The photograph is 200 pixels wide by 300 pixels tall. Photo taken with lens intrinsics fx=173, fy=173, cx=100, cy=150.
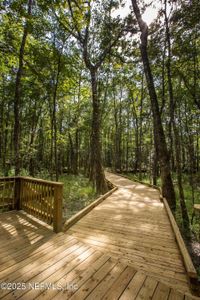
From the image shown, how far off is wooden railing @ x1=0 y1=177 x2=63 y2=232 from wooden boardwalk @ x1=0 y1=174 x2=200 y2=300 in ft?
0.95

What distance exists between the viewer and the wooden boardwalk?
2.04 metres

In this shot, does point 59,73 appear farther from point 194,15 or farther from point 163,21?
point 194,15

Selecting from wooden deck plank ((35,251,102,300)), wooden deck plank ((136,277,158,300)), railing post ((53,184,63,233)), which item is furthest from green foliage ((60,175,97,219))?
wooden deck plank ((136,277,158,300))

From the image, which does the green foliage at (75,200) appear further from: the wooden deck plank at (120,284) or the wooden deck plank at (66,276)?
the wooden deck plank at (120,284)

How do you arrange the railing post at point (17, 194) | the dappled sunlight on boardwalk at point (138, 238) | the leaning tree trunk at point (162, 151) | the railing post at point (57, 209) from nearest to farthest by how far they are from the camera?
the dappled sunlight on boardwalk at point (138, 238), the railing post at point (57, 209), the railing post at point (17, 194), the leaning tree trunk at point (162, 151)

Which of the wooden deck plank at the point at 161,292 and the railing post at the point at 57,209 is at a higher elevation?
the railing post at the point at 57,209

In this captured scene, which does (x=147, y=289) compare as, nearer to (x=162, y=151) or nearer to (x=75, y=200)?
(x=162, y=151)

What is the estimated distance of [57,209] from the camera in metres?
3.70

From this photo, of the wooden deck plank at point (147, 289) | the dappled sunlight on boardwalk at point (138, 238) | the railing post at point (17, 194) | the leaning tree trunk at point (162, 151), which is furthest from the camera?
the leaning tree trunk at point (162, 151)

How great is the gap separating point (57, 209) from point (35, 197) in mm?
1204

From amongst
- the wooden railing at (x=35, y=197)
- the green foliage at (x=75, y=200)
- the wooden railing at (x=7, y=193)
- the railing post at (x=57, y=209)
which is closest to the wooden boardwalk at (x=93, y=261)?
the railing post at (x=57, y=209)

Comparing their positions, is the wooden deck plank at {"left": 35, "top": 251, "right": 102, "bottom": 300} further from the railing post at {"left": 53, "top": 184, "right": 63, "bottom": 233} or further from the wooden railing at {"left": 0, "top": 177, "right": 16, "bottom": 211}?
the wooden railing at {"left": 0, "top": 177, "right": 16, "bottom": 211}

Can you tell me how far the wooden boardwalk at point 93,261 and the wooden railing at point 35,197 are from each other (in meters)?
0.29

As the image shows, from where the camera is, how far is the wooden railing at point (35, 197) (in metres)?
3.71
